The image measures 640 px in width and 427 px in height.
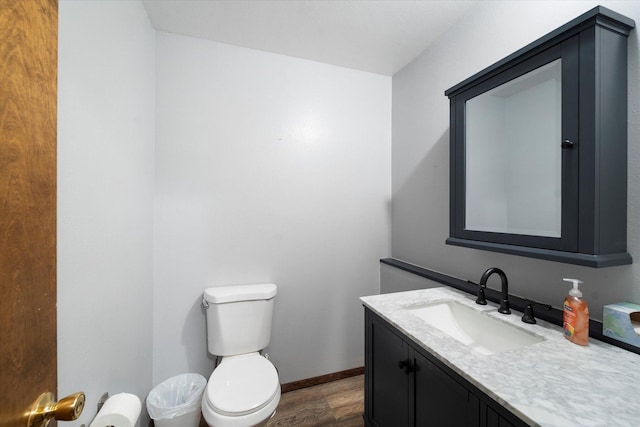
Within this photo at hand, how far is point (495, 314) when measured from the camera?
116 centimetres

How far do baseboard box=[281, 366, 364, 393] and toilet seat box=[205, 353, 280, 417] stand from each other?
0.54 m

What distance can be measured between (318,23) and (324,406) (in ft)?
8.24

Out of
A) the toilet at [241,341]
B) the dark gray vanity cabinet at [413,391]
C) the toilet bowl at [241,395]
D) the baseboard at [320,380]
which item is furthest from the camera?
the baseboard at [320,380]

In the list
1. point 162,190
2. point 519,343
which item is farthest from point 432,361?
point 162,190

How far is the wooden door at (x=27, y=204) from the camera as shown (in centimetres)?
40

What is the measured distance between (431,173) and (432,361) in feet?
4.10

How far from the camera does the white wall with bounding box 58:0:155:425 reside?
2.69ft

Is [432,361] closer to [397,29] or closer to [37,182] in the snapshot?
[37,182]

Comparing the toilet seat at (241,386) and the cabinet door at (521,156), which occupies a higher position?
the cabinet door at (521,156)

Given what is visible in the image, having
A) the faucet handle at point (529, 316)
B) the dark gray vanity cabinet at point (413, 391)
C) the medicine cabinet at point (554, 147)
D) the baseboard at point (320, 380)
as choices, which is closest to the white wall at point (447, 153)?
the medicine cabinet at point (554, 147)

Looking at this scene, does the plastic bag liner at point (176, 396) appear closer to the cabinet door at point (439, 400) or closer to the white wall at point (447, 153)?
the cabinet door at point (439, 400)

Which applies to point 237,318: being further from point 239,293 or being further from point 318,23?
point 318,23

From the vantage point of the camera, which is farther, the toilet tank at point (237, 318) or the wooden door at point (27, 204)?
the toilet tank at point (237, 318)

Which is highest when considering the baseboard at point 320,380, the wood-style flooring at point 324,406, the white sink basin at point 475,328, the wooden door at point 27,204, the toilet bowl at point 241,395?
the wooden door at point 27,204
